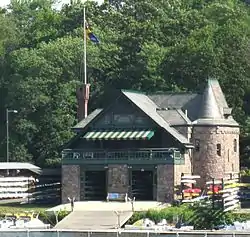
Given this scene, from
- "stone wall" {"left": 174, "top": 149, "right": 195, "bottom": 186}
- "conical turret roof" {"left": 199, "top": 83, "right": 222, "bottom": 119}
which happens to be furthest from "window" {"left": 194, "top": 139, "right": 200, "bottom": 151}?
"conical turret roof" {"left": 199, "top": 83, "right": 222, "bottom": 119}

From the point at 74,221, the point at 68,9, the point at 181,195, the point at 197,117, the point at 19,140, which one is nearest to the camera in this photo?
the point at 74,221

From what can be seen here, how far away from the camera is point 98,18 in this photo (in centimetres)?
9275

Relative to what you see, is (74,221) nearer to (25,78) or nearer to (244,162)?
(244,162)

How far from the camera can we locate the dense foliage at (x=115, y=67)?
71.1 meters

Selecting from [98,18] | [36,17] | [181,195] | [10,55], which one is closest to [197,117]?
[181,195]

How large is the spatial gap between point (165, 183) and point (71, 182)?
6.33 metres

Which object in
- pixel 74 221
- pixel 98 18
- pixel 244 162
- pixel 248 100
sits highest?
pixel 98 18

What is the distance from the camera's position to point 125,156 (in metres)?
54.4

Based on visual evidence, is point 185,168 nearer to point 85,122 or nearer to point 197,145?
point 197,145

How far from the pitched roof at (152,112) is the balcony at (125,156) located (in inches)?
56.5

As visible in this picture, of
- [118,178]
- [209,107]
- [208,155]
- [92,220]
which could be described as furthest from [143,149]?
[92,220]

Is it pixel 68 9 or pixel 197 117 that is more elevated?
pixel 68 9

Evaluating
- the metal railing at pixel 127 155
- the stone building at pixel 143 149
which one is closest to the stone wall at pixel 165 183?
the stone building at pixel 143 149

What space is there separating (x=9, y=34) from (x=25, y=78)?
19.4 metres
